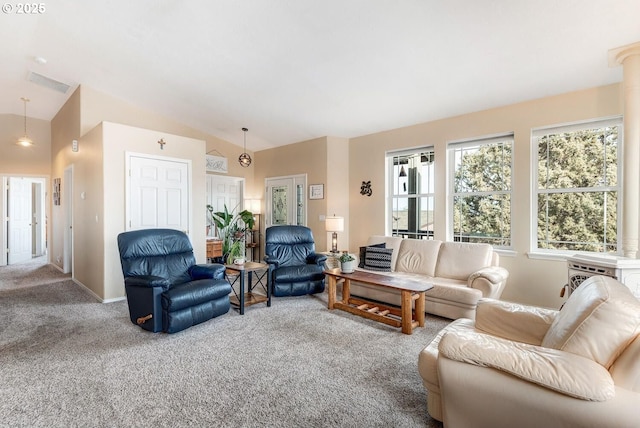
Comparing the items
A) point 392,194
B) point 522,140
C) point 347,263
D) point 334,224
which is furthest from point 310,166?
point 522,140

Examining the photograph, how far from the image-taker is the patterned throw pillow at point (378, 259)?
14.6ft

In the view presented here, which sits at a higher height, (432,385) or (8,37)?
(8,37)

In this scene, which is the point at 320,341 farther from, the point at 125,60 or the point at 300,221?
the point at 125,60

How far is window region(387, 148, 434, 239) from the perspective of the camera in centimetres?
505

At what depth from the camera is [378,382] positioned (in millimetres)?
2232

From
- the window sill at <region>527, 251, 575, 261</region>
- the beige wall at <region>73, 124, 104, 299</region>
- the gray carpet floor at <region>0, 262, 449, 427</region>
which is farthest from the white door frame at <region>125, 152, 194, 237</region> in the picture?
the window sill at <region>527, 251, 575, 261</region>

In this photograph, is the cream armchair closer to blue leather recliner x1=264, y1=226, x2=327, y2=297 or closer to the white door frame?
blue leather recliner x1=264, y1=226, x2=327, y2=297

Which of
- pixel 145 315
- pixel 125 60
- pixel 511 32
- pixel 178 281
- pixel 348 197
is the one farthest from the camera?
pixel 348 197

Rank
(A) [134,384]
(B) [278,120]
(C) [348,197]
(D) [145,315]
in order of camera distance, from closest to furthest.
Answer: (A) [134,384]
(D) [145,315]
(B) [278,120]
(C) [348,197]

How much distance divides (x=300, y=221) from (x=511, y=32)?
178 inches

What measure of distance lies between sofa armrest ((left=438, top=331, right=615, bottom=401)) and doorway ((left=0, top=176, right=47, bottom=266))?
30.1ft

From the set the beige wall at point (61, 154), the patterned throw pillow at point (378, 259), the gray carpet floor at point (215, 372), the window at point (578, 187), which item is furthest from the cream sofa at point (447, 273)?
the beige wall at point (61, 154)

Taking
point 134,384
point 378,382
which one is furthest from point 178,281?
point 378,382

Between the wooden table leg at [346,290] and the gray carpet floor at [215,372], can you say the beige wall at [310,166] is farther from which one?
the gray carpet floor at [215,372]
